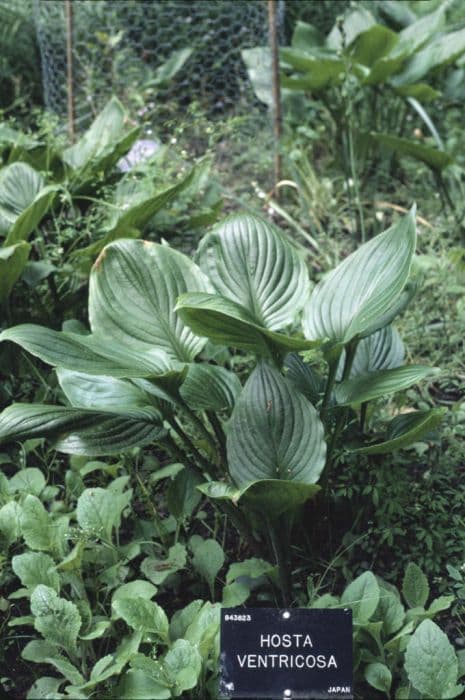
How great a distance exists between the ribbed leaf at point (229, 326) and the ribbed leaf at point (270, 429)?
57 millimetres

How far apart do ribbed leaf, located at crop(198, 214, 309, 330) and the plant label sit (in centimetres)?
56

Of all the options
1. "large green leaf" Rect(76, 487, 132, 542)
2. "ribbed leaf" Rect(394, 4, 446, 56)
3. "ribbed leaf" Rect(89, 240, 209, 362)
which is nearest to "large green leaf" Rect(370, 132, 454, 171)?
"ribbed leaf" Rect(394, 4, 446, 56)

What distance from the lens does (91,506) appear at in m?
1.69

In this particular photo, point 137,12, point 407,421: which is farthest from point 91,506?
point 137,12

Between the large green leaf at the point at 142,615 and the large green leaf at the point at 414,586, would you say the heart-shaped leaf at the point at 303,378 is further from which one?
the large green leaf at the point at 142,615

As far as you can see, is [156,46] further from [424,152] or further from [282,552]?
[282,552]

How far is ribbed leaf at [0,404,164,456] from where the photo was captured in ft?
5.18

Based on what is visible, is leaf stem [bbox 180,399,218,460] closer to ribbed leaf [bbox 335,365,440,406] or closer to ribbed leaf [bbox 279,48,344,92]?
ribbed leaf [bbox 335,365,440,406]

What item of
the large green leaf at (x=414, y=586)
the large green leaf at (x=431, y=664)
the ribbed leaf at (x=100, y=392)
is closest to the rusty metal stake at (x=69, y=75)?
the ribbed leaf at (x=100, y=392)

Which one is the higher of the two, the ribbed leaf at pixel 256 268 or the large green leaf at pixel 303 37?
the large green leaf at pixel 303 37

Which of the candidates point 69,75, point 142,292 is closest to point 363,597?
point 142,292

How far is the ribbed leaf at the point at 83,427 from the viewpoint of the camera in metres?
1.58

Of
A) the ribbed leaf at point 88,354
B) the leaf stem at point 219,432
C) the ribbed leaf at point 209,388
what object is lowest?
the leaf stem at point 219,432

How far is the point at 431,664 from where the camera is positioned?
1.34 m
